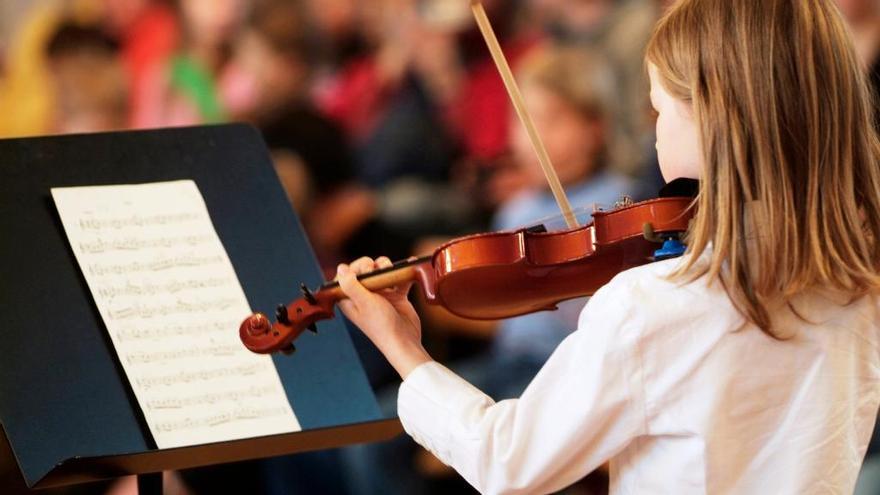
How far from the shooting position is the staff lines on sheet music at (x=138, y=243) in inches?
76.5

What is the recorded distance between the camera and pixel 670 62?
1.39m

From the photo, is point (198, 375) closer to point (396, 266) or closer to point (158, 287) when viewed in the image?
point (158, 287)

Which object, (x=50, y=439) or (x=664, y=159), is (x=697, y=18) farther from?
(x=50, y=439)

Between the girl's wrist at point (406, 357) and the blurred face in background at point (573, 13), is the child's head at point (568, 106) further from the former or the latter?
the girl's wrist at point (406, 357)

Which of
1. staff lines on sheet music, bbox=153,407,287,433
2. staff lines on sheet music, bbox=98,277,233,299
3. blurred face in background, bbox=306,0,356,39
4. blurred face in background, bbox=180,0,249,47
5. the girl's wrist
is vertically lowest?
staff lines on sheet music, bbox=153,407,287,433

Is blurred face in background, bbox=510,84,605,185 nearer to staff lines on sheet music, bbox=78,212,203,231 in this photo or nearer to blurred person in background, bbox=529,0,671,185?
blurred person in background, bbox=529,0,671,185

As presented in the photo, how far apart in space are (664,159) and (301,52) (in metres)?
2.63

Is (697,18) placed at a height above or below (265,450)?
above

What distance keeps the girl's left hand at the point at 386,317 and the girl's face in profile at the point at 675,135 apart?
38 cm

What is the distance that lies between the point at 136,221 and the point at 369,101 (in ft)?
6.36

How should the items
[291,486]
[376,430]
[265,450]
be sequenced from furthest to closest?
[291,486]
[376,430]
[265,450]

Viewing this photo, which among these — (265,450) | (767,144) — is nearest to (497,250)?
(767,144)

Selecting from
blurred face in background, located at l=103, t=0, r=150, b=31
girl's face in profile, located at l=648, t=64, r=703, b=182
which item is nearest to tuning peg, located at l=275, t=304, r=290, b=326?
girl's face in profile, located at l=648, t=64, r=703, b=182

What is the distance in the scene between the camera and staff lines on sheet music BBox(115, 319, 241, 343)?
1885 millimetres
